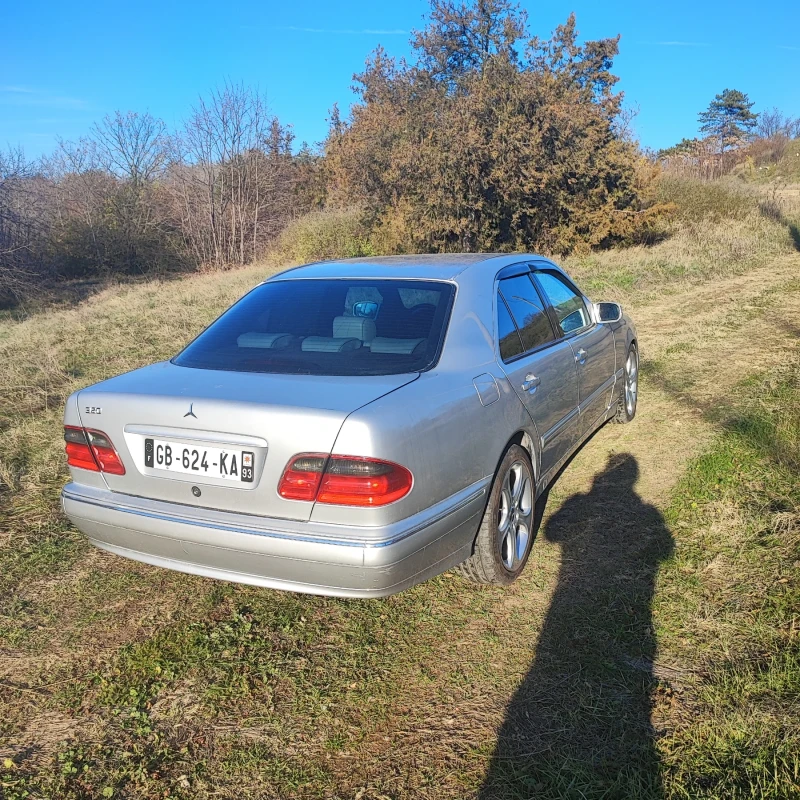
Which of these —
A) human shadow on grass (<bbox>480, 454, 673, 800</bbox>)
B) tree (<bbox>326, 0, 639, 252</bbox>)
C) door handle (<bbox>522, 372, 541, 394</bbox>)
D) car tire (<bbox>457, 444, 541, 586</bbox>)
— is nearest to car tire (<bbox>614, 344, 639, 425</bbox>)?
human shadow on grass (<bbox>480, 454, 673, 800</bbox>)

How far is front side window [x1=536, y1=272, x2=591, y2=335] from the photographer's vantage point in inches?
165

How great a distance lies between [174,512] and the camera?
2590 millimetres

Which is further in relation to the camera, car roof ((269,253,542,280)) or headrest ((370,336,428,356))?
car roof ((269,253,542,280))

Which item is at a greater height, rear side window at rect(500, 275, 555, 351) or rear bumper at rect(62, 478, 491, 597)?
rear side window at rect(500, 275, 555, 351)

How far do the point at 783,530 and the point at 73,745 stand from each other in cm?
310

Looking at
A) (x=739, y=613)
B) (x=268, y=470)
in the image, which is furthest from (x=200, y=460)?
(x=739, y=613)

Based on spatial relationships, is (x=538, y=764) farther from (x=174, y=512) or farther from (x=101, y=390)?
(x=101, y=390)

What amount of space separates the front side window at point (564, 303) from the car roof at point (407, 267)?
317 mm

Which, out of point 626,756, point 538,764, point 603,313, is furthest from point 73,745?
point 603,313

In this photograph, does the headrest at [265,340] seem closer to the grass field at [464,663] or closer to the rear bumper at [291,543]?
the rear bumper at [291,543]

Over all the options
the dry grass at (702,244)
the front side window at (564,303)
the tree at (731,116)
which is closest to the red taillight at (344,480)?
the front side window at (564,303)

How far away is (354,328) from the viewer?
10.2ft

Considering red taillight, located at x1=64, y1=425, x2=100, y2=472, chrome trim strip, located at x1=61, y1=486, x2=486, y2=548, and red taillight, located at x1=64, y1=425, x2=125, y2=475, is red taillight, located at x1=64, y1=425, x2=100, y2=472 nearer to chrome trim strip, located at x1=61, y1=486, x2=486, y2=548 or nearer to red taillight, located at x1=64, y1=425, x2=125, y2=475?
red taillight, located at x1=64, y1=425, x2=125, y2=475

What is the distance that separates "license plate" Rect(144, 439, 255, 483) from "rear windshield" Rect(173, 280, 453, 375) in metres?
0.47
